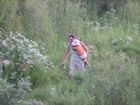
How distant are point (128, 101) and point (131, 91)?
29cm

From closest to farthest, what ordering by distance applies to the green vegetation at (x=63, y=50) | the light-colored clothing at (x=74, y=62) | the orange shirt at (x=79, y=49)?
the green vegetation at (x=63, y=50)
the orange shirt at (x=79, y=49)
the light-colored clothing at (x=74, y=62)

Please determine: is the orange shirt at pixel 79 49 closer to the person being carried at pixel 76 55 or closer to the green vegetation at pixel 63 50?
the person being carried at pixel 76 55

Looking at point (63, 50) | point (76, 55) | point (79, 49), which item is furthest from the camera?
point (63, 50)

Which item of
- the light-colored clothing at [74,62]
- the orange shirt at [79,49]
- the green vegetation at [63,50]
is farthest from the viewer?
the light-colored clothing at [74,62]

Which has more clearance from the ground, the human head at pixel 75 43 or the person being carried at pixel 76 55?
the human head at pixel 75 43

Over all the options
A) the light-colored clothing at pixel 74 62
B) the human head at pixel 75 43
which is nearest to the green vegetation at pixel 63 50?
the light-colored clothing at pixel 74 62


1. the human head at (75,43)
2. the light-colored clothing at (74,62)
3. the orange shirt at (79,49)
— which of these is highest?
the human head at (75,43)

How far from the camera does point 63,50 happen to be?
18.6 metres

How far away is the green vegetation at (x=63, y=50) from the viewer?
1344 centimetres

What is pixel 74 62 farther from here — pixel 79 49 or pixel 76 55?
pixel 79 49

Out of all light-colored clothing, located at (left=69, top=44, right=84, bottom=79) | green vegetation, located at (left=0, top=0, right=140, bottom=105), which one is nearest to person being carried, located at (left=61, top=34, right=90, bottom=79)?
light-colored clothing, located at (left=69, top=44, right=84, bottom=79)

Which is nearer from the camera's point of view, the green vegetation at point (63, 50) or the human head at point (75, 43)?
the green vegetation at point (63, 50)

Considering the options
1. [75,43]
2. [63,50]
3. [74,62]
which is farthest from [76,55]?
[63,50]

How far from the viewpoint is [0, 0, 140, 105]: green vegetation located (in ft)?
44.1
